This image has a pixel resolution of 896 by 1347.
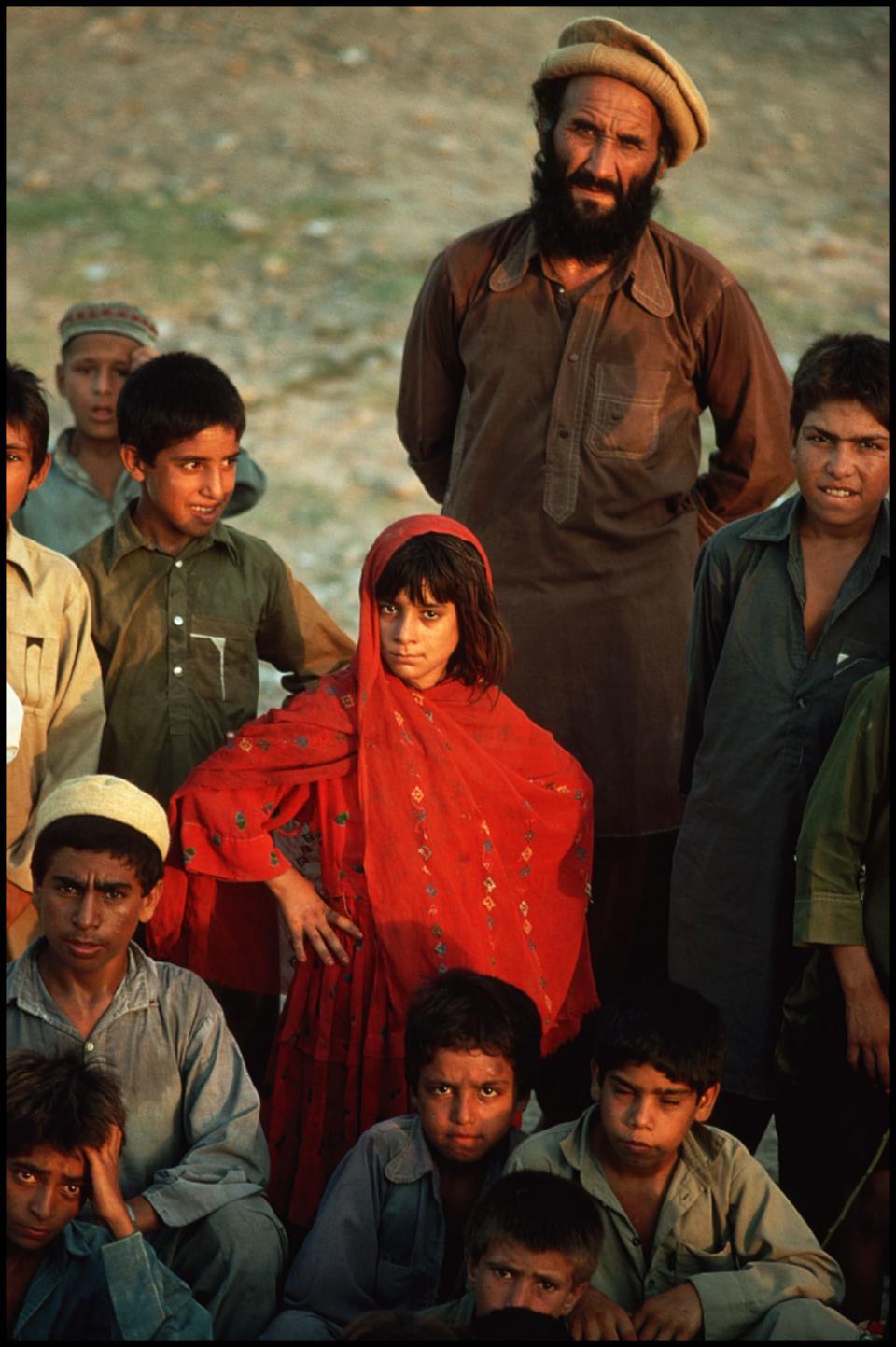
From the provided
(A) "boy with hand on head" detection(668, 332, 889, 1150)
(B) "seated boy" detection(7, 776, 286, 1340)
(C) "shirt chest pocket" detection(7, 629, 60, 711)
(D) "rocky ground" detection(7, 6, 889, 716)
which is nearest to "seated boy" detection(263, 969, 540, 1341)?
(B) "seated boy" detection(7, 776, 286, 1340)

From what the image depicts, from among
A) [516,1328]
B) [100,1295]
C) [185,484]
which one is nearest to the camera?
[516,1328]

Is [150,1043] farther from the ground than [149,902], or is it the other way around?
[149,902]

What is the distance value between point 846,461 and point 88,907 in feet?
5.97

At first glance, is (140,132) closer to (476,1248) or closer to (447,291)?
(447,291)

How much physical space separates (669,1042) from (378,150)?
47.8 ft

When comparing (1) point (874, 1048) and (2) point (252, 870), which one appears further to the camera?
(2) point (252, 870)

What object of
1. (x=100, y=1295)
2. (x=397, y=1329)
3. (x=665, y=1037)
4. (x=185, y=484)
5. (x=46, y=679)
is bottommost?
(x=100, y=1295)

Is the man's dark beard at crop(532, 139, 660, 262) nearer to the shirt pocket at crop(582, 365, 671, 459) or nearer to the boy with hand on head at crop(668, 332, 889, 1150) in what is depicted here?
the shirt pocket at crop(582, 365, 671, 459)

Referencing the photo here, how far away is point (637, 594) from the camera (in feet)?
15.1

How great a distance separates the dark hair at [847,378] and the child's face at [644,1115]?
56.7 inches

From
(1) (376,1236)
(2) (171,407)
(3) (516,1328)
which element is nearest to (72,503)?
(2) (171,407)

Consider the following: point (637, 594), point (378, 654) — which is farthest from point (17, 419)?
point (637, 594)

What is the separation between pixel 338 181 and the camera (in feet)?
53.2

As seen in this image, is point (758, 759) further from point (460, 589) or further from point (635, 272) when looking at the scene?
point (635, 272)
